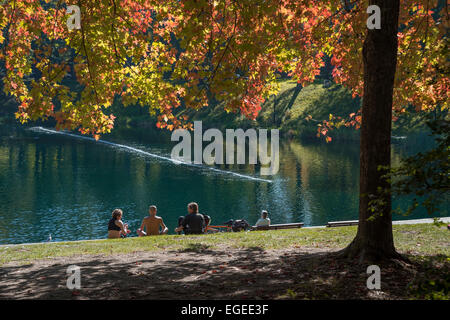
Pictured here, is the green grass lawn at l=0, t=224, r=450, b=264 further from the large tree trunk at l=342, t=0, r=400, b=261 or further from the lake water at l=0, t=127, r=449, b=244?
the lake water at l=0, t=127, r=449, b=244

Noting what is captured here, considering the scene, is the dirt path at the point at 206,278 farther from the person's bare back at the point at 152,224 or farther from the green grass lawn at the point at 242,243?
the person's bare back at the point at 152,224

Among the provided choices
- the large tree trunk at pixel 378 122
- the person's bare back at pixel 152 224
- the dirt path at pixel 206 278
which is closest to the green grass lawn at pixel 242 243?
the dirt path at pixel 206 278

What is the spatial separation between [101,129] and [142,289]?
7.63 metres

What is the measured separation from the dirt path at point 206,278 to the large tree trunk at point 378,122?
0.57m

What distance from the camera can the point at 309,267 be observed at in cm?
773

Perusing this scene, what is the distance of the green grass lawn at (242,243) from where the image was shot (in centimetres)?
1074

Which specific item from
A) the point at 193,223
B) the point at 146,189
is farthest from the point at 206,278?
Result: the point at 146,189

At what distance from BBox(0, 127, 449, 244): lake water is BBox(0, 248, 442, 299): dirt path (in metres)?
21.0

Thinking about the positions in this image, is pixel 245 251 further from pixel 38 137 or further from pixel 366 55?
pixel 38 137

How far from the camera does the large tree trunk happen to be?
7480 millimetres

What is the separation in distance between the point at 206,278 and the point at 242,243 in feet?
13.6

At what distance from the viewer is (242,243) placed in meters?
11.5
